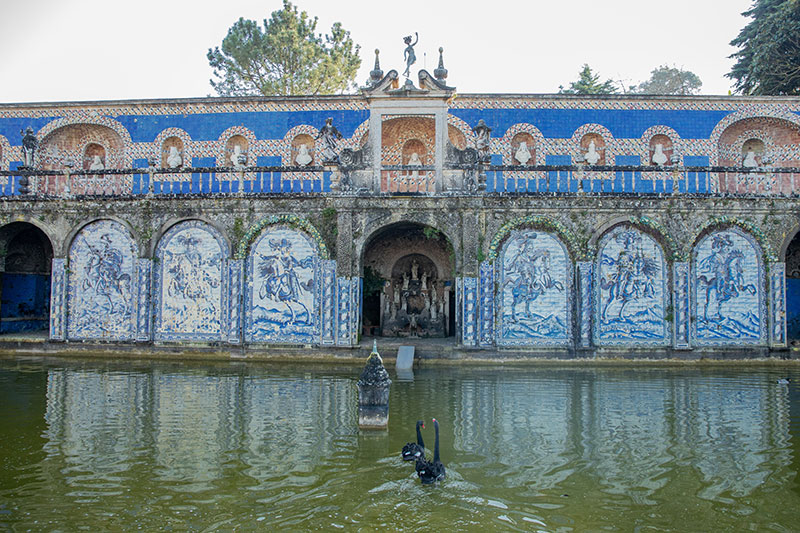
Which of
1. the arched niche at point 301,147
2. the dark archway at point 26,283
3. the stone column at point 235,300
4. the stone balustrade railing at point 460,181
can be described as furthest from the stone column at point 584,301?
Answer: the dark archway at point 26,283

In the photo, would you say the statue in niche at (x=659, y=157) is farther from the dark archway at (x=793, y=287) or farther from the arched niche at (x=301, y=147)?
the arched niche at (x=301, y=147)

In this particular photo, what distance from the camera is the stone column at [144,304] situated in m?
16.8

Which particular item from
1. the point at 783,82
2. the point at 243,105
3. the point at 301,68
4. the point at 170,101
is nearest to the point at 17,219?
the point at 170,101

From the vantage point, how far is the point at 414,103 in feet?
54.1

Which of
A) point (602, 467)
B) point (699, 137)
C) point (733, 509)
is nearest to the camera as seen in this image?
point (733, 509)

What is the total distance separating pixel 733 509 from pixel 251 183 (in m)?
14.6

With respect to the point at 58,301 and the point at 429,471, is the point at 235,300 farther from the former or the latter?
the point at 429,471

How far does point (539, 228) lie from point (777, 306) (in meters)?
6.51

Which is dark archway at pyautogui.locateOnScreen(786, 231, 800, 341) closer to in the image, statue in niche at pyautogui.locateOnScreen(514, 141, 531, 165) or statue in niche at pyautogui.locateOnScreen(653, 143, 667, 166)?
statue in niche at pyautogui.locateOnScreen(653, 143, 667, 166)

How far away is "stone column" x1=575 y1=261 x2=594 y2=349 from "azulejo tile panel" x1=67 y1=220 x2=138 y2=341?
1214 cm

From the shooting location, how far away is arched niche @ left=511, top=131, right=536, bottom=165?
66.2 ft

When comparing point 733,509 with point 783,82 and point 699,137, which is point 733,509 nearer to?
point 699,137

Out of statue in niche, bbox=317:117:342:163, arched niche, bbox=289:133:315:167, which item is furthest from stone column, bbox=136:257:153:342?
arched niche, bbox=289:133:315:167

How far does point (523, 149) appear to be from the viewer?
2020 centimetres
